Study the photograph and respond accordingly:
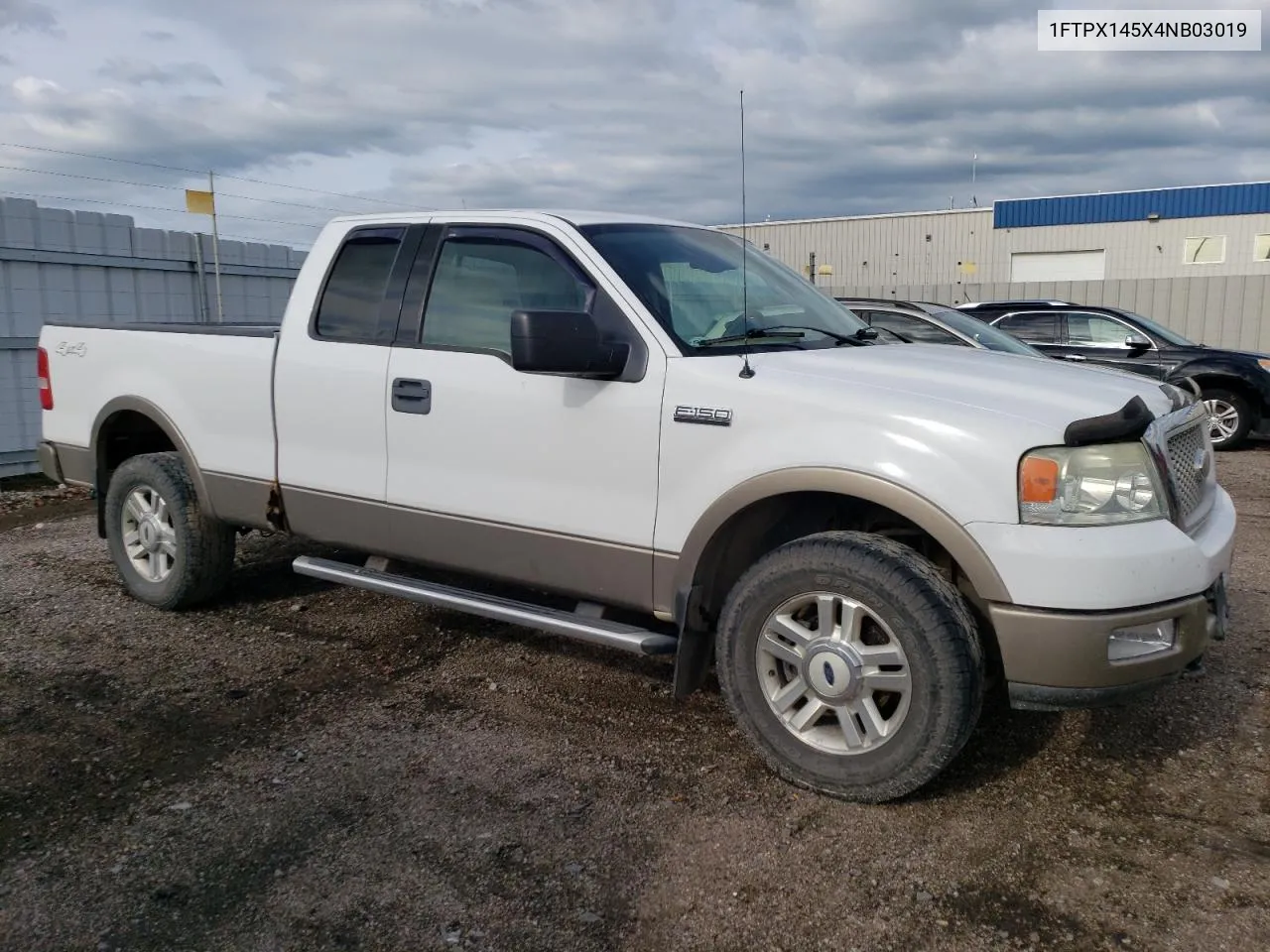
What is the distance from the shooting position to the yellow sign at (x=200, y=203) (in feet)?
34.0

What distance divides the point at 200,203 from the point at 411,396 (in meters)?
7.20

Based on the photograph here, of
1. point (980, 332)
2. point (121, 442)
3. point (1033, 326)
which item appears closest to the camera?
point (121, 442)

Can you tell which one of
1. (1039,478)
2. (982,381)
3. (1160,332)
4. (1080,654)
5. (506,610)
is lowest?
(506,610)

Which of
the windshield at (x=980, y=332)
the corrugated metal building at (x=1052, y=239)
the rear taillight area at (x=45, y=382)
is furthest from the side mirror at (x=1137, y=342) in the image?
the corrugated metal building at (x=1052, y=239)

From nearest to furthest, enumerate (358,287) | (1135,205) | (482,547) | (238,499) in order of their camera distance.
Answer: (482,547) → (358,287) → (238,499) → (1135,205)

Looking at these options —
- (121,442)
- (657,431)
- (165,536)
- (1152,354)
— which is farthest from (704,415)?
(1152,354)

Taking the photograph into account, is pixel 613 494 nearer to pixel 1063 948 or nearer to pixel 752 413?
pixel 752 413

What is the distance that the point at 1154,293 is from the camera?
19.7 meters

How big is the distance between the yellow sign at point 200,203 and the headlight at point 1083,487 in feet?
30.5

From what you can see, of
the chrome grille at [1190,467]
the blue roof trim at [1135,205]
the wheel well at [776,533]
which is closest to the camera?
the chrome grille at [1190,467]

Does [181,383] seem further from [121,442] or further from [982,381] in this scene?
[982,381]

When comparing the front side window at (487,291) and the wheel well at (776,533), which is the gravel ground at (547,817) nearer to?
the wheel well at (776,533)

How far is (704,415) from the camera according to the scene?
3.70 m

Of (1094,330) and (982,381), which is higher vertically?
(982,381)
